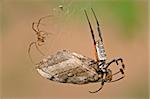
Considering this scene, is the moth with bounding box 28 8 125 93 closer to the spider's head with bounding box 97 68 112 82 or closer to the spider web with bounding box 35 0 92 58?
the spider's head with bounding box 97 68 112 82

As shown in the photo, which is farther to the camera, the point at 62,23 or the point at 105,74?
the point at 62,23

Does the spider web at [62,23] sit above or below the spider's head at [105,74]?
above

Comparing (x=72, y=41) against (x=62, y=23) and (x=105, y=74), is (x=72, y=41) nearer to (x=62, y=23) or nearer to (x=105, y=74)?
(x=62, y=23)

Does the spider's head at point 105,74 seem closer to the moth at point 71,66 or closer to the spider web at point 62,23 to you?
the moth at point 71,66

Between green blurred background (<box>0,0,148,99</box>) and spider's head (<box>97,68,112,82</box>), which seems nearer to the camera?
spider's head (<box>97,68,112,82</box>)

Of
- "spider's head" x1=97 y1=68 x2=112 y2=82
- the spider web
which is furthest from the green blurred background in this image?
"spider's head" x1=97 y1=68 x2=112 y2=82

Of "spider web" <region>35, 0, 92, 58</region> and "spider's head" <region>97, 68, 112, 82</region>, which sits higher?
"spider web" <region>35, 0, 92, 58</region>

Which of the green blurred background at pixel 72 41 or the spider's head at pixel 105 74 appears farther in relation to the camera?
the green blurred background at pixel 72 41

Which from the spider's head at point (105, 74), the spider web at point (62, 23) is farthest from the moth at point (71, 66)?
the spider web at point (62, 23)

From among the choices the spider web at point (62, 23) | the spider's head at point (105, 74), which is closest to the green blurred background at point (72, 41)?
the spider web at point (62, 23)

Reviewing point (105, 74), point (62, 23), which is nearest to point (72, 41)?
point (62, 23)
